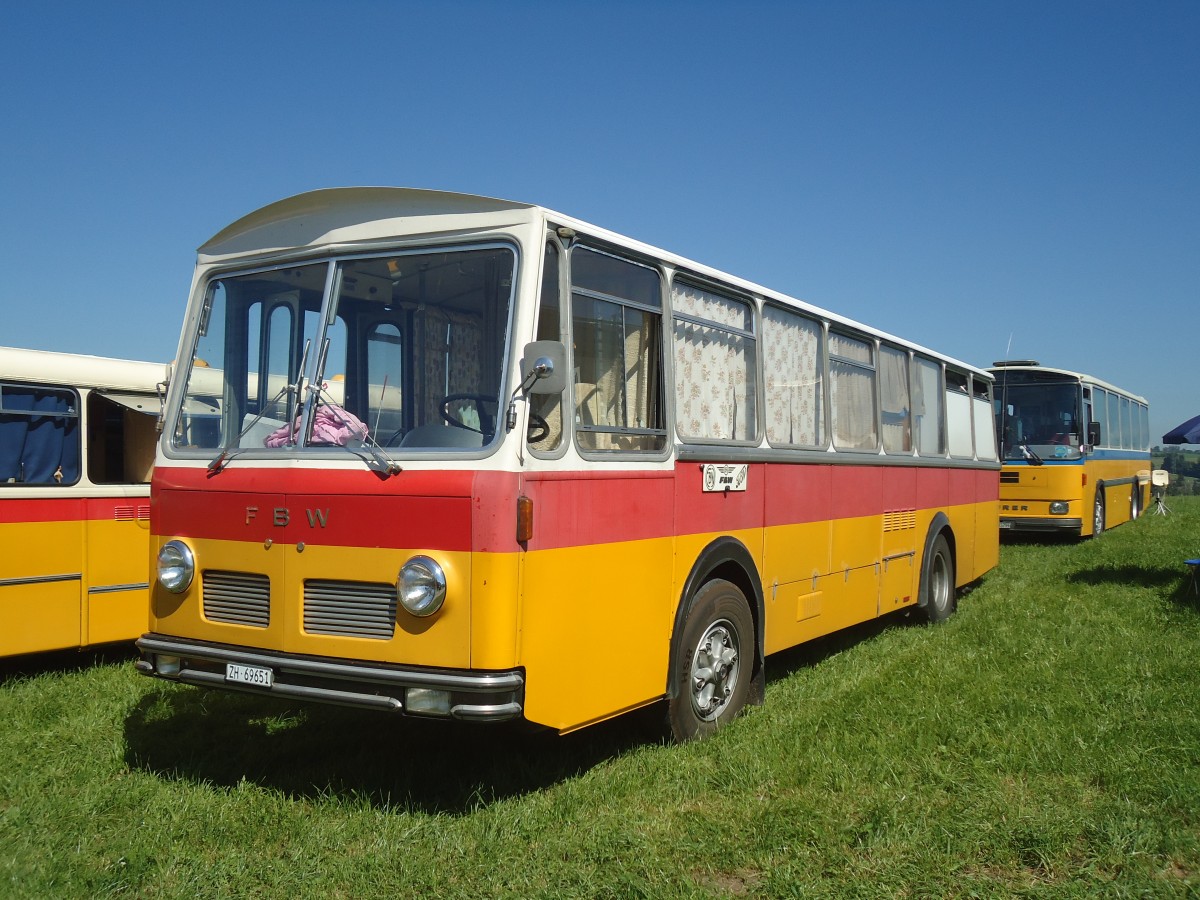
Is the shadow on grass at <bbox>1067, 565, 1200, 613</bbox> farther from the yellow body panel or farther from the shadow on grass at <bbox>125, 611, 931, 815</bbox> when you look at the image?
the yellow body panel

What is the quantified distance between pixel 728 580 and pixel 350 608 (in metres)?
2.65

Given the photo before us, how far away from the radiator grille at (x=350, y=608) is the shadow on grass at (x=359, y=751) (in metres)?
0.63

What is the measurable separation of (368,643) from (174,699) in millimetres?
2975

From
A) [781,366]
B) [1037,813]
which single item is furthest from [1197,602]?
[1037,813]

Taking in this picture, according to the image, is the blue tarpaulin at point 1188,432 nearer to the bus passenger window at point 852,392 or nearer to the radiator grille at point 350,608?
the bus passenger window at point 852,392

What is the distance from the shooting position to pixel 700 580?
634 centimetres

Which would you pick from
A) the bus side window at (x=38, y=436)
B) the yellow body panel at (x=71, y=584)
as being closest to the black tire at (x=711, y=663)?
the yellow body panel at (x=71, y=584)

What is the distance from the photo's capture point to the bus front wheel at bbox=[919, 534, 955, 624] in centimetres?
1080

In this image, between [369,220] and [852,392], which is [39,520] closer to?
[369,220]

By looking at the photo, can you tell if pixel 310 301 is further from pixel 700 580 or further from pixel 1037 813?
pixel 1037 813

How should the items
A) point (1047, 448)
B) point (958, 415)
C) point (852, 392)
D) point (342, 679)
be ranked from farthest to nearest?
point (1047, 448), point (958, 415), point (852, 392), point (342, 679)

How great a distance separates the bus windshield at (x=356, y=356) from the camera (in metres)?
5.19

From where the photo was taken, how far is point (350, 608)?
16.7ft

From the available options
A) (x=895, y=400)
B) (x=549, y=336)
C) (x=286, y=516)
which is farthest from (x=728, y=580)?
(x=895, y=400)
